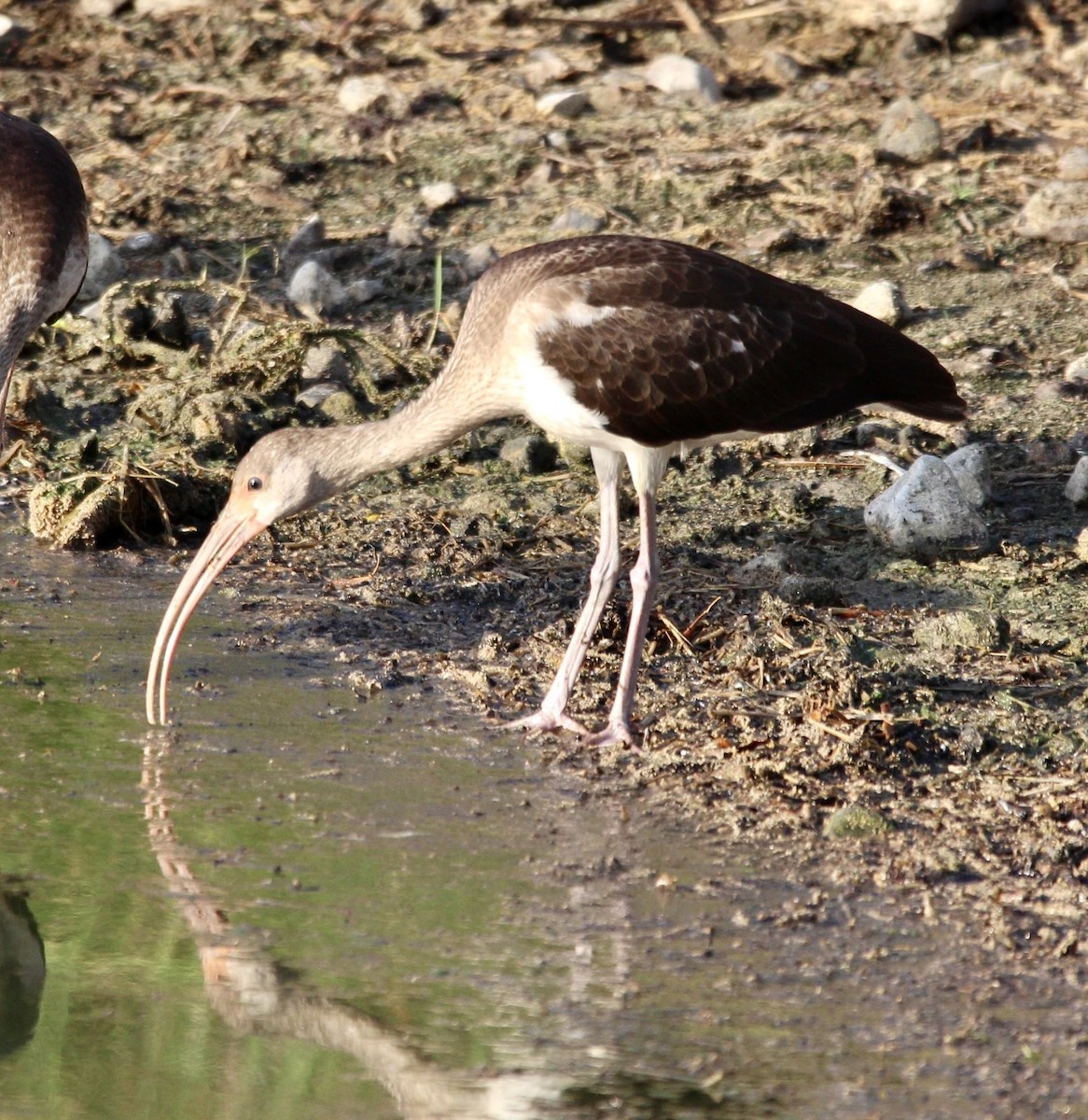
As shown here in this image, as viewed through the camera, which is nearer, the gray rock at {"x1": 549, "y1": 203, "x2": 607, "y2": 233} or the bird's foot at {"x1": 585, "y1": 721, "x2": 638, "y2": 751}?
the bird's foot at {"x1": 585, "y1": 721, "x2": 638, "y2": 751}

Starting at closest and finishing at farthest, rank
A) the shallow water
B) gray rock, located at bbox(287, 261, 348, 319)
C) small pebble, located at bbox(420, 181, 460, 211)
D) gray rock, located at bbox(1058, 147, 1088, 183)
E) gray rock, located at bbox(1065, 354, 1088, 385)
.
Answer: the shallow water → gray rock, located at bbox(1065, 354, 1088, 385) → gray rock, located at bbox(287, 261, 348, 319) → gray rock, located at bbox(1058, 147, 1088, 183) → small pebble, located at bbox(420, 181, 460, 211)

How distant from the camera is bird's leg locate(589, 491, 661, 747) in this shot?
5496 mm

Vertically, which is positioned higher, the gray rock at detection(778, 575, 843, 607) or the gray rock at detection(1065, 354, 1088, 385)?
the gray rock at detection(1065, 354, 1088, 385)

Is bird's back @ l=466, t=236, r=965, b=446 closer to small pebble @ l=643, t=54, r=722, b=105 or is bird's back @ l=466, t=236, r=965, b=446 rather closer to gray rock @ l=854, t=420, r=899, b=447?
gray rock @ l=854, t=420, r=899, b=447

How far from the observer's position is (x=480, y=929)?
4.32 metres

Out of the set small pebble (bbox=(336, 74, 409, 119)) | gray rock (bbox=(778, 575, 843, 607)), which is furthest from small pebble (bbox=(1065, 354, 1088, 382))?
small pebble (bbox=(336, 74, 409, 119))

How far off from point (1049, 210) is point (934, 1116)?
597 centimetres

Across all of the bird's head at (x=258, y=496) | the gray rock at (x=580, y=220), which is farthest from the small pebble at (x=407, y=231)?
the bird's head at (x=258, y=496)

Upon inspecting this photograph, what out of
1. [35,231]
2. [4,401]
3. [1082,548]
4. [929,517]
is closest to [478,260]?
[35,231]

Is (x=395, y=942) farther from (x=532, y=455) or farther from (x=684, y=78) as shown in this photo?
(x=684, y=78)

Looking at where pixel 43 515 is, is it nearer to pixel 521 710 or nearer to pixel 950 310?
pixel 521 710

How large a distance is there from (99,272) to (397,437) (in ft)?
11.2

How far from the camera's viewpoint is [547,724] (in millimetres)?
5594

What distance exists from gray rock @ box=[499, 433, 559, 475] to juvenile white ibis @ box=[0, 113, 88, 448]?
1923 mm
